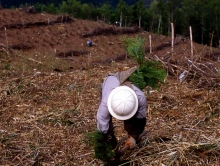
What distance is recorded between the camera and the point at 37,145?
13.2 feet

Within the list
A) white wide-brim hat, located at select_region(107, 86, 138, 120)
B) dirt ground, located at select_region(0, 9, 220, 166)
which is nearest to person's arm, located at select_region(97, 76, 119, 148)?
white wide-brim hat, located at select_region(107, 86, 138, 120)

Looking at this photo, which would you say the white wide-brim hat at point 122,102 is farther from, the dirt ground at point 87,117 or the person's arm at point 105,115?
the dirt ground at point 87,117

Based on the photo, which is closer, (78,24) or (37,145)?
(37,145)

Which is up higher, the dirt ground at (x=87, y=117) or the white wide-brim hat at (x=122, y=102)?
the white wide-brim hat at (x=122, y=102)

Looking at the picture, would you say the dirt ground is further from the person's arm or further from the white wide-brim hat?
the white wide-brim hat

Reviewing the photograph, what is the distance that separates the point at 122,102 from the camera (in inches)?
120

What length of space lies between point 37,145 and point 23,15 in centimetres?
1226

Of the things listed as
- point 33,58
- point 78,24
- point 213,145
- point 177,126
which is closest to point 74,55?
point 33,58

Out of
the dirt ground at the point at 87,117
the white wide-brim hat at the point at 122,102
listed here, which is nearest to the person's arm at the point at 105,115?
the white wide-brim hat at the point at 122,102

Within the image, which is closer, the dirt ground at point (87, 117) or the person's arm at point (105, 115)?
the person's arm at point (105, 115)

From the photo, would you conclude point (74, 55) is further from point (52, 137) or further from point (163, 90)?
point (52, 137)

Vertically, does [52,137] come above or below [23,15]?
below

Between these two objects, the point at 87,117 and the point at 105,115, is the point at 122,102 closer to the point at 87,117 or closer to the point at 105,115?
the point at 105,115

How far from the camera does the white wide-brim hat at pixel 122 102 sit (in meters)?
3.06
